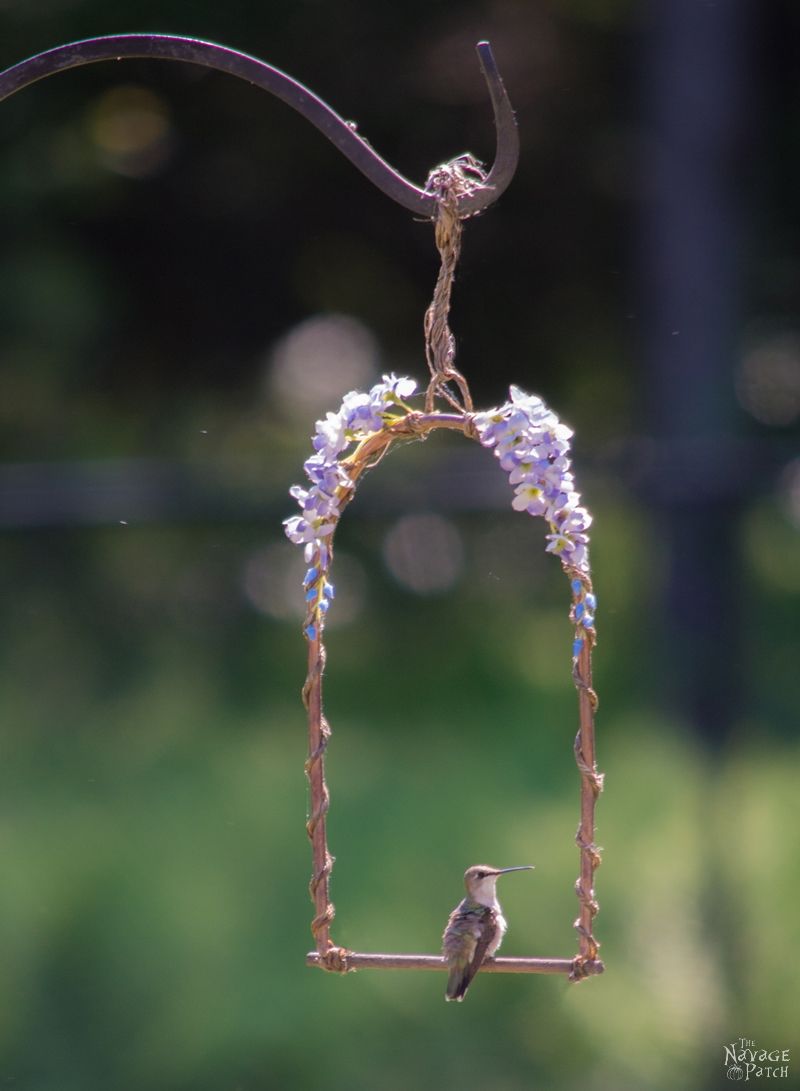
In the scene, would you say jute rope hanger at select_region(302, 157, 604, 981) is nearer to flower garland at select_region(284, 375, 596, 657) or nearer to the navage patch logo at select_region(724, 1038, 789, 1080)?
flower garland at select_region(284, 375, 596, 657)

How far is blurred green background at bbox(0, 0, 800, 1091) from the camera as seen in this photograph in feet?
15.5

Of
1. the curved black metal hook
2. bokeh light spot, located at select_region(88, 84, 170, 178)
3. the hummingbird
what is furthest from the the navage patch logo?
bokeh light spot, located at select_region(88, 84, 170, 178)

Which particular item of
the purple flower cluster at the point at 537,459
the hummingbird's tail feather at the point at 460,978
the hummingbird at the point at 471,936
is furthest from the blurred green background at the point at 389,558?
the purple flower cluster at the point at 537,459

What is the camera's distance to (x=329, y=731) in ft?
6.28

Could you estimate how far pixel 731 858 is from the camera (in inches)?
203

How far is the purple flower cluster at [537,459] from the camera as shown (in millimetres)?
1819

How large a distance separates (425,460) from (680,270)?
1.51 meters

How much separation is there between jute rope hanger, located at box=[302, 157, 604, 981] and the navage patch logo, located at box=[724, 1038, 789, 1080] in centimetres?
306

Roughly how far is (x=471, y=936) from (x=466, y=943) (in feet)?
0.07

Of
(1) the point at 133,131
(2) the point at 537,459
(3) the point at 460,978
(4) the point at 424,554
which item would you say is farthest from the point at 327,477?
(1) the point at 133,131

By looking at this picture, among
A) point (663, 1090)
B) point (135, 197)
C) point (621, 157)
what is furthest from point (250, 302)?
point (663, 1090)

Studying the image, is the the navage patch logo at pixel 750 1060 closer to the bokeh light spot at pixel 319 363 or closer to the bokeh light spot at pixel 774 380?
the bokeh light spot at pixel 774 380

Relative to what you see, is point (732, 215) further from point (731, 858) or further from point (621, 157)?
point (731, 858)

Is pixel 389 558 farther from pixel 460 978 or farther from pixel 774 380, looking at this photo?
pixel 460 978
